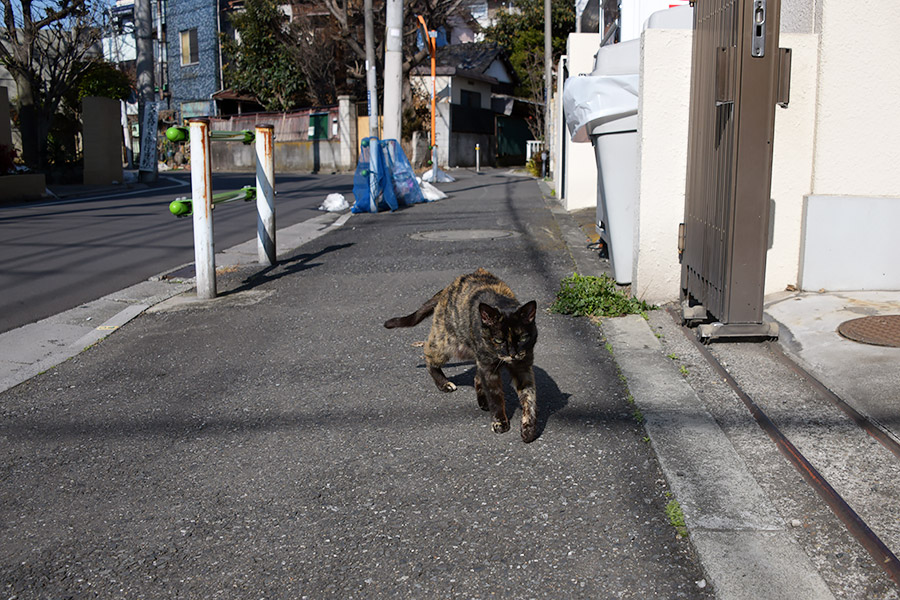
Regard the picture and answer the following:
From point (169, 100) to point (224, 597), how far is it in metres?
43.5

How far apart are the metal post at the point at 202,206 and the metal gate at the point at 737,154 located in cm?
391

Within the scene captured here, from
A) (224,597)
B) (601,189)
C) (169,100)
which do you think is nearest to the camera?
(224,597)

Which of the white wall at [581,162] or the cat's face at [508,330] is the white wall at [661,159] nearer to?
the cat's face at [508,330]

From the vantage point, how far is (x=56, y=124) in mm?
28469

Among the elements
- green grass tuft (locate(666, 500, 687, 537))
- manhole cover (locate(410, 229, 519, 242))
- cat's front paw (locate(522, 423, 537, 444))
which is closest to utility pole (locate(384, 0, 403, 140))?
manhole cover (locate(410, 229, 519, 242))

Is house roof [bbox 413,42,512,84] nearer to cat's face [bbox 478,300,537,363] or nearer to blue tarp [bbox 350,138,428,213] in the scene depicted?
blue tarp [bbox 350,138,428,213]

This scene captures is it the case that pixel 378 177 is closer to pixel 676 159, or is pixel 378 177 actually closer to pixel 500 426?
pixel 676 159

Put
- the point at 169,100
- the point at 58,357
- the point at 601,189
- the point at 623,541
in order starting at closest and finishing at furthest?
1. the point at 623,541
2. the point at 58,357
3. the point at 601,189
4. the point at 169,100

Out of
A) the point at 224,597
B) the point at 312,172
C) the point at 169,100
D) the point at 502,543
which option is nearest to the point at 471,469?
the point at 502,543

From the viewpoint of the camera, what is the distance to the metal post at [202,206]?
6395 millimetres

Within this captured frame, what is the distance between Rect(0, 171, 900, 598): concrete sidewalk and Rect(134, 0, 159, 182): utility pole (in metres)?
19.5

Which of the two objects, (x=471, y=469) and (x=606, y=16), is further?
(x=606, y=16)

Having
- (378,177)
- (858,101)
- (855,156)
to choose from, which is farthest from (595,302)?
(378,177)

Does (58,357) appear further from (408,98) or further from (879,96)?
(408,98)
